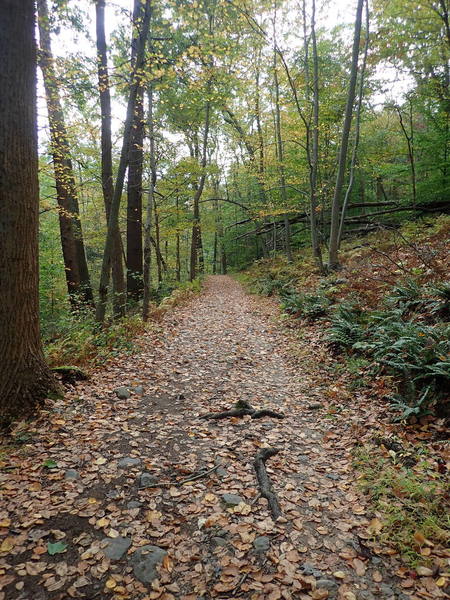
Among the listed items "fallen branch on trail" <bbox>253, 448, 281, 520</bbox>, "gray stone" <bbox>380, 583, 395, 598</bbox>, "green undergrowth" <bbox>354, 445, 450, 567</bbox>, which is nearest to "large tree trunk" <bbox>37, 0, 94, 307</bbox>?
"fallen branch on trail" <bbox>253, 448, 281, 520</bbox>

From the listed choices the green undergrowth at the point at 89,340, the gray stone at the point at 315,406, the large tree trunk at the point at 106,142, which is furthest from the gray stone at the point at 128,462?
the large tree trunk at the point at 106,142

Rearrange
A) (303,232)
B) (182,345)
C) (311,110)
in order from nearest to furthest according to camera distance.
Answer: (182,345)
(311,110)
(303,232)

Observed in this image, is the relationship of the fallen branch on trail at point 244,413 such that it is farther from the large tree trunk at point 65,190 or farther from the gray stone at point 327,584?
the large tree trunk at point 65,190

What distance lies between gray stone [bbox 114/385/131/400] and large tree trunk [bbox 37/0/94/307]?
20.2 ft

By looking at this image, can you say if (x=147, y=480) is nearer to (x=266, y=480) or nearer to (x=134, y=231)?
(x=266, y=480)

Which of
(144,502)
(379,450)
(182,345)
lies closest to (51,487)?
(144,502)

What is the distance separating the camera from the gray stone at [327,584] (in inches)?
96.6

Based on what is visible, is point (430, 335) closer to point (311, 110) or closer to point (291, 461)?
point (291, 461)

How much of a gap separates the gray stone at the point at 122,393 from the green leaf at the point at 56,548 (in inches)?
108

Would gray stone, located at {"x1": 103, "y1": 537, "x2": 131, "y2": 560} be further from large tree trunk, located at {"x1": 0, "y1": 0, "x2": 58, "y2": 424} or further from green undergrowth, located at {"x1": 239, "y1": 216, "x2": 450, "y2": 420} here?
green undergrowth, located at {"x1": 239, "y1": 216, "x2": 450, "y2": 420}

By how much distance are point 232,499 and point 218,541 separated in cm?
50

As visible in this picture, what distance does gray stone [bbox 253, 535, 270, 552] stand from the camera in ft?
9.14

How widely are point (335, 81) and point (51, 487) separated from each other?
19494mm

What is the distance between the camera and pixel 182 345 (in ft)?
27.4
